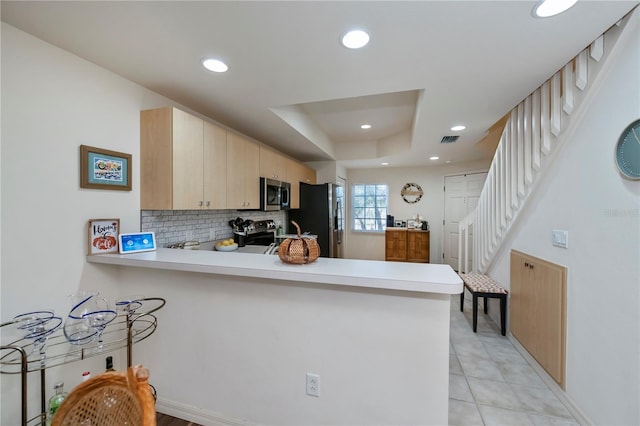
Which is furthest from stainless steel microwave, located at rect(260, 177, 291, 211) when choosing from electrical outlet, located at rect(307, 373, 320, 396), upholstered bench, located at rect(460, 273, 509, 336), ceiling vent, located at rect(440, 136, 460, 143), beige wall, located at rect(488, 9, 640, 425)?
beige wall, located at rect(488, 9, 640, 425)

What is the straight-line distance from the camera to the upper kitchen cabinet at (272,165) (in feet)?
10.3

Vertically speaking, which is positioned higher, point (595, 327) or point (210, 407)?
point (595, 327)

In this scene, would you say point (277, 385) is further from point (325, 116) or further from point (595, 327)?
point (325, 116)

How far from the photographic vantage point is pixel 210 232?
2.78m

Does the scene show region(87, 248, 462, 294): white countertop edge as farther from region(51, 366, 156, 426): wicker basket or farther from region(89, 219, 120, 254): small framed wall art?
region(51, 366, 156, 426): wicker basket

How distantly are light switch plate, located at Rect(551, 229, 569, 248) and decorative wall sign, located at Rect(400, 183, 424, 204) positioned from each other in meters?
3.97

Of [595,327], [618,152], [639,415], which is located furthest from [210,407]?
[618,152]

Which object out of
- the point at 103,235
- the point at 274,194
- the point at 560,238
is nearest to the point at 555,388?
the point at 560,238

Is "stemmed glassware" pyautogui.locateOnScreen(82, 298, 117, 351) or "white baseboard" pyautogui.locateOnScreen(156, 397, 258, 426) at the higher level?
"stemmed glassware" pyautogui.locateOnScreen(82, 298, 117, 351)

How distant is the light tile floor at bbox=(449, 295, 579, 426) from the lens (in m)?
1.71

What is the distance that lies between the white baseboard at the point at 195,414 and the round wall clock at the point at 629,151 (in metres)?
2.47

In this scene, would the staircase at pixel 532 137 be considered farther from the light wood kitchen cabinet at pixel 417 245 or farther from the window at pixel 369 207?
the window at pixel 369 207

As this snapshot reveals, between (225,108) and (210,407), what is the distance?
2416 mm

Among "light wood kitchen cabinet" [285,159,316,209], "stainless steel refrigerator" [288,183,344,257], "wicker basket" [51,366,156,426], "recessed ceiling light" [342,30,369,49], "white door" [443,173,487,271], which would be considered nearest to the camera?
"wicker basket" [51,366,156,426]
